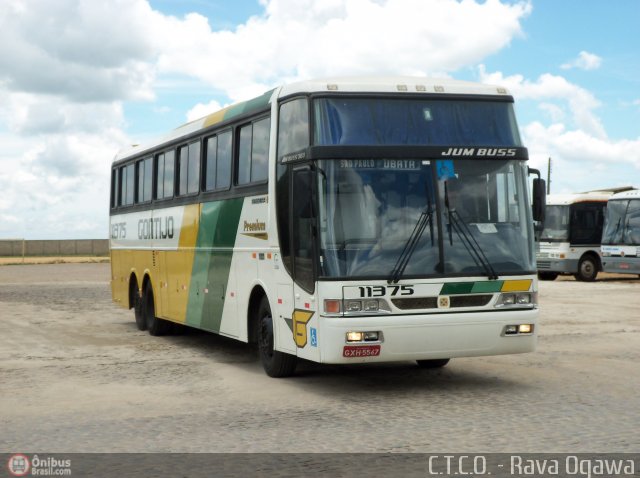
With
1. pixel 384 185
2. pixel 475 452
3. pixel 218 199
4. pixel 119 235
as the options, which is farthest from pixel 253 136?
pixel 119 235

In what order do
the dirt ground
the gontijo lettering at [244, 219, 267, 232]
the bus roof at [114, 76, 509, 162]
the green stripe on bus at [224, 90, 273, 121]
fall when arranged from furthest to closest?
the green stripe on bus at [224, 90, 273, 121] < the gontijo lettering at [244, 219, 267, 232] < the bus roof at [114, 76, 509, 162] < the dirt ground

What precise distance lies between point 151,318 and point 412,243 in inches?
343

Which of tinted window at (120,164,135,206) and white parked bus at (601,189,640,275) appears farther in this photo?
white parked bus at (601,189,640,275)

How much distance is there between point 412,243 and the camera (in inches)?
421

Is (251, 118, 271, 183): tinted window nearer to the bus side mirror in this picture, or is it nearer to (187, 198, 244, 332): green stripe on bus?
(187, 198, 244, 332): green stripe on bus

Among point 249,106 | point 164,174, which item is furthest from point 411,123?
point 164,174

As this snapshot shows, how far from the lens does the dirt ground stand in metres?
8.33

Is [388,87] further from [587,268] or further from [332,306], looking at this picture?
[587,268]

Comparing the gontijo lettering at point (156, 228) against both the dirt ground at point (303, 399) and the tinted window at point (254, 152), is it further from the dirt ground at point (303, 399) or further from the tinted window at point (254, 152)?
the tinted window at point (254, 152)

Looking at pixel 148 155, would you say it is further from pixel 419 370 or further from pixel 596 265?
pixel 596 265

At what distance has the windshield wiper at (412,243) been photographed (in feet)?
34.7

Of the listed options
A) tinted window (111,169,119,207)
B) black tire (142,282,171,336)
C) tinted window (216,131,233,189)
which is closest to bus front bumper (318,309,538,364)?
tinted window (216,131,233,189)

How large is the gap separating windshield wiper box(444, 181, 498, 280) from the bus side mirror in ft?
3.23

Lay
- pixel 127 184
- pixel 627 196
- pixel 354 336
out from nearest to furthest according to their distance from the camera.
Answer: pixel 354 336
pixel 127 184
pixel 627 196
